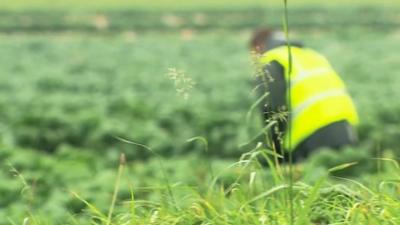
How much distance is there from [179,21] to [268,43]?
19377 millimetres

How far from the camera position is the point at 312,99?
5.51 metres

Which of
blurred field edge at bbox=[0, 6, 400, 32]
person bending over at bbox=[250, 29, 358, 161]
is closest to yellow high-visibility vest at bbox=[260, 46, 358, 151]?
person bending over at bbox=[250, 29, 358, 161]

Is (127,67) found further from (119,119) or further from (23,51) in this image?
(119,119)

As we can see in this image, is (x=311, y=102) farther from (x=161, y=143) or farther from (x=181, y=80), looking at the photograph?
(x=181, y=80)

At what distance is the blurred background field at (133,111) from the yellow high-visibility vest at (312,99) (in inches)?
12.6

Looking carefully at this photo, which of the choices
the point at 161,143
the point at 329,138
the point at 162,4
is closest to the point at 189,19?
the point at 162,4

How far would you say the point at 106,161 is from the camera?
731cm

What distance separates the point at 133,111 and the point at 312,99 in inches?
155

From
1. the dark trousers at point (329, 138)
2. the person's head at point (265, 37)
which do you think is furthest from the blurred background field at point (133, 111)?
the person's head at point (265, 37)

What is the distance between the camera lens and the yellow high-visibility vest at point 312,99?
Answer: 5492mm

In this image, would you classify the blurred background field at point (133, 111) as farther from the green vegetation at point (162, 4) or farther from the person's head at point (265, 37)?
the green vegetation at point (162, 4)

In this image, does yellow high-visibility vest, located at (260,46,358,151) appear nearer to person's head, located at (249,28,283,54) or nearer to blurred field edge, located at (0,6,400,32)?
person's head, located at (249,28,283,54)

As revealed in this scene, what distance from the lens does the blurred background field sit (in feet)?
18.6

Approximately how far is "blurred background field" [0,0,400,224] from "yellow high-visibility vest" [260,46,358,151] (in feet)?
1.05
